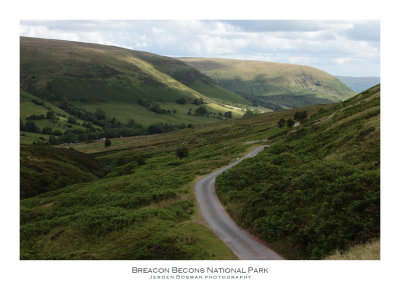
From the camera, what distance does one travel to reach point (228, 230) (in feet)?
113

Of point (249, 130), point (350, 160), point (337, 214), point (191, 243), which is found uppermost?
point (249, 130)

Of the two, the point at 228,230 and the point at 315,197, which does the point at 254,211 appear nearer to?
the point at 228,230

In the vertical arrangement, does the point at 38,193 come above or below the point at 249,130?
below

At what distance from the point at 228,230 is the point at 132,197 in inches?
861

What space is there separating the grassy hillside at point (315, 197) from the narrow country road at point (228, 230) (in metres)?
0.85

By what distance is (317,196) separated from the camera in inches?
1331

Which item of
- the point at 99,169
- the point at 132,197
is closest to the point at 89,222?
the point at 132,197

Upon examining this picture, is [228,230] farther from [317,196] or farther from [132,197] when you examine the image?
[132,197]

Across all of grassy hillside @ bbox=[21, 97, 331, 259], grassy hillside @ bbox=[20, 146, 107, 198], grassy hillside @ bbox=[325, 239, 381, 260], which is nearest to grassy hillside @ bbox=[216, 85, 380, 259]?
grassy hillside @ bbox=[325, 239, 381, 260]

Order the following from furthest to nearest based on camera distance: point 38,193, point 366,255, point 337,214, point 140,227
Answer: point 38,193, point 140,227, point 337,214, point 366,255

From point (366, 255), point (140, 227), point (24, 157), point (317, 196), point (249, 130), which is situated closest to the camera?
point (366, 255)

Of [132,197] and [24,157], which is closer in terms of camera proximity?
[132,197]

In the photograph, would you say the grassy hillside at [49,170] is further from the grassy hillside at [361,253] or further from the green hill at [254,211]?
the grassy hillside at [361,253]

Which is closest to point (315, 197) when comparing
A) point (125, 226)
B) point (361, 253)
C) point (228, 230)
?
point (228, 230)
